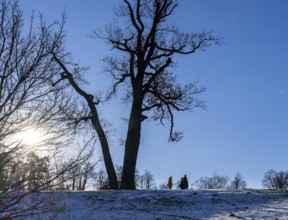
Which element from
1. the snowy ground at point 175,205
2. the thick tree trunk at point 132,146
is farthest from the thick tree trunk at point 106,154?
the snowy ground at point 175,205

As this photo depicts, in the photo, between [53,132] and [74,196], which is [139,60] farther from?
[53,132]

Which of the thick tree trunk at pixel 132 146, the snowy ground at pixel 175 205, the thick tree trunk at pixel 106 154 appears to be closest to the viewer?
the snowy ground at pixel 175 205

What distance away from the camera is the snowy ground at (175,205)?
10.7m

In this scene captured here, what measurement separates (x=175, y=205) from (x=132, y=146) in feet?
20.9

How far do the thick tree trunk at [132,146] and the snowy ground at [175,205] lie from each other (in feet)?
10.2

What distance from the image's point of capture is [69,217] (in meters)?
10.6

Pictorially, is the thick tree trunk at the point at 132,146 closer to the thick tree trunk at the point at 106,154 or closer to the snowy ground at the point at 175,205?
the thick tree trunk at the point at 106,154

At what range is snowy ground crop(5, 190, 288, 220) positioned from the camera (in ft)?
35.0

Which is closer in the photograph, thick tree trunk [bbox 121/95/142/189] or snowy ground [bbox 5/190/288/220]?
snowy ground [bbox 5/190/288/220]

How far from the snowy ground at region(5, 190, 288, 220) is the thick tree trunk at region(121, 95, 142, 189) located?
3.12 meters

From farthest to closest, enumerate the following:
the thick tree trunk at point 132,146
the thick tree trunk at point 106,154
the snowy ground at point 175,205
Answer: the thick tree trunk at point 106,154 < the thick tree trunk at point 132,146 < the snowy ground at point 175,205

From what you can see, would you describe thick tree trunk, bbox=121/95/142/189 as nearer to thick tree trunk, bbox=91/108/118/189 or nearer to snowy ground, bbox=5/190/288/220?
thick tree trunk, bbox=91/108/118/189

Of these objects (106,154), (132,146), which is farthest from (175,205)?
(106,154)

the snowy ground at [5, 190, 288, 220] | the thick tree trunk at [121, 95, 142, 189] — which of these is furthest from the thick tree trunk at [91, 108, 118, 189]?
the snowy ground at [5, 190, 288, 220]
